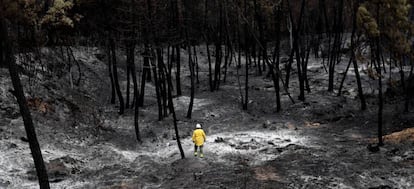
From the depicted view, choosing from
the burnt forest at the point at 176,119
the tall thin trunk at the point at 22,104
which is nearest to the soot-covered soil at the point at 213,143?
the burnt forest at the point at 176,119

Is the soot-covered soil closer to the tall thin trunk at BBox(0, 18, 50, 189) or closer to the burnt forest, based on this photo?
the burnt forest

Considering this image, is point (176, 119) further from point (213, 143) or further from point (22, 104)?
point (22, 104)

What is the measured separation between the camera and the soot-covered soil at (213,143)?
16.8 metres

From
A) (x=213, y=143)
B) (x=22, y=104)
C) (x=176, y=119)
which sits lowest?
(x=213, y=143)

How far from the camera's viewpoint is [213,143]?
22.3m

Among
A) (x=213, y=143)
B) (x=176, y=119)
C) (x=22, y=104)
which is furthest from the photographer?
(x=176, y=119)

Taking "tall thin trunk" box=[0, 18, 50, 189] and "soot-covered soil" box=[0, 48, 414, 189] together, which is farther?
"soot-covered soil" box=[0, 48, 414, 189]

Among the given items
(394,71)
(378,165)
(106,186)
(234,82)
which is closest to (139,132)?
(106,186)

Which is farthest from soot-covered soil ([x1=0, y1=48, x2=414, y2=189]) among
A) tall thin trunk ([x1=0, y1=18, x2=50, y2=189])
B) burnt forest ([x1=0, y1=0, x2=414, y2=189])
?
tall thin trunk ([x1=0, y1=18, x2=50, y2=189])

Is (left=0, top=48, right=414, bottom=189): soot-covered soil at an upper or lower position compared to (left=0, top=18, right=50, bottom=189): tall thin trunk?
lower

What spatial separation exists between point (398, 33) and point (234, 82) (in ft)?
73.4

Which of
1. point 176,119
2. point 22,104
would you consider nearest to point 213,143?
point 176,119

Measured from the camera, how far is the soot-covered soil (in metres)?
16.8

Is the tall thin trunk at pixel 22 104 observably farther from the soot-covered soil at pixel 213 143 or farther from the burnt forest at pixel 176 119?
the soot-covered soil at pixel 213 143
